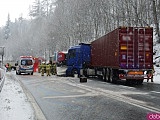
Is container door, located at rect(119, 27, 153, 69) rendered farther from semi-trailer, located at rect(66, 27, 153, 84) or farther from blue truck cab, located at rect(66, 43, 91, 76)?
blue truck cab, located at rect(66, 43, 91, 76)

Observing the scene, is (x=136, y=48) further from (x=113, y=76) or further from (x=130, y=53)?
(x=113, y=76)

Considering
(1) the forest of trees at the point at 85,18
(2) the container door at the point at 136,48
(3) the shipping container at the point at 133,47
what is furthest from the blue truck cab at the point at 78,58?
(2) the container door at the point at 136,48

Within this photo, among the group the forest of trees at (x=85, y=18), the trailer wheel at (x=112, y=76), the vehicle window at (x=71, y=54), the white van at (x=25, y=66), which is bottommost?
the trailer wheel at (x=112, y=76)

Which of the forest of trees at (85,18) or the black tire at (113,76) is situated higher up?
the forest of trees at (85,18)

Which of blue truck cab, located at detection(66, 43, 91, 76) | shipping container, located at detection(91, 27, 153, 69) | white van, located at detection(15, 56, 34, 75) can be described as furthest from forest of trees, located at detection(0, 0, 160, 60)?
shipping container, located at detection(91, 27, 153, 69)

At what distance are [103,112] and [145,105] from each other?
180 centimetres

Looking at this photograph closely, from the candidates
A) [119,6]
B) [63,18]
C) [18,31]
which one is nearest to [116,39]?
[119,6]

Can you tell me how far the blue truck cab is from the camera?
30578 mm

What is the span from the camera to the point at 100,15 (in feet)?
176

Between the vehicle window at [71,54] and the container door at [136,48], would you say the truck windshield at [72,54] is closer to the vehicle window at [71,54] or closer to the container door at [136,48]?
the vehicle window at [71,54]

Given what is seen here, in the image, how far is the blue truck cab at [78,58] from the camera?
30.6m

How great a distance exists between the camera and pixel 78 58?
100 feet

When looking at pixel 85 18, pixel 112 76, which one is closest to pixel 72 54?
pixel 112 76

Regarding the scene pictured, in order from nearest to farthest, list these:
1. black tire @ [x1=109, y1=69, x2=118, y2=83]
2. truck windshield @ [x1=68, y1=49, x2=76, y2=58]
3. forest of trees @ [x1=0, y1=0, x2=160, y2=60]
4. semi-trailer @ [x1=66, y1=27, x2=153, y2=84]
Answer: semi-trailer @ [x1=66, y1=27, x2=153, y2=84], black tire @ [x1=109, y1=69, x2=118, y2=83], truck windshield @ [x1=68, y1=49, x2=76, y2=58], forest of trees @ [x1=0, y1=0, x2=160, y2=60]
